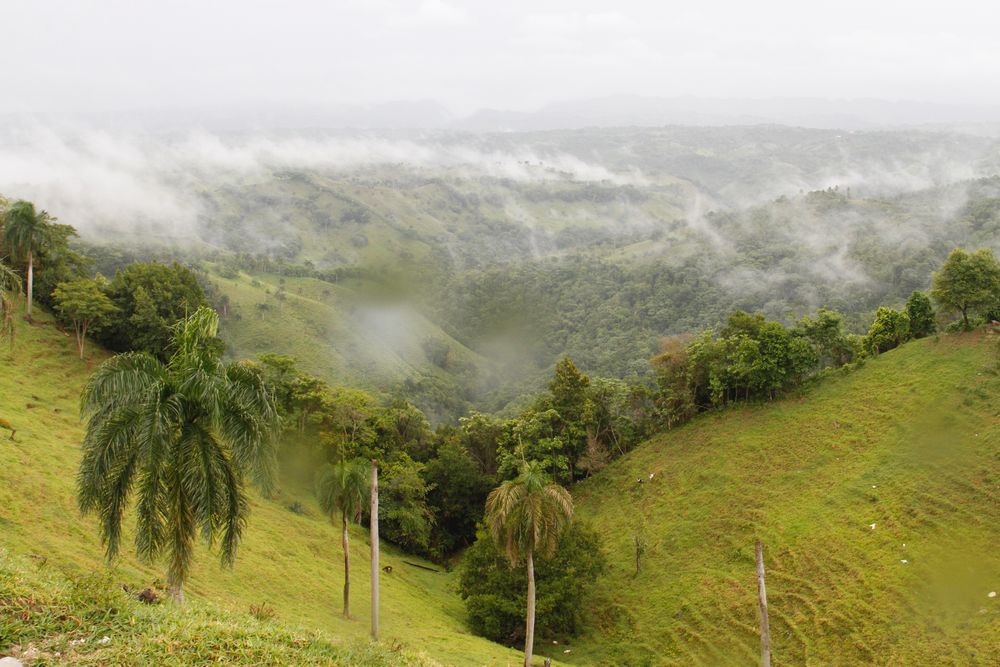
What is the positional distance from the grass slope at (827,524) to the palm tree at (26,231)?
144 feet

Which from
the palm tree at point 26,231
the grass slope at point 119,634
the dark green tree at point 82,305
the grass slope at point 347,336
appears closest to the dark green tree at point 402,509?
the dark green tree at point 82,305

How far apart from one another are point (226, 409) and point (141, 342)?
37.0 metres

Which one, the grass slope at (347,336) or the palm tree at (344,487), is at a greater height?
the palm tree at (344,487)

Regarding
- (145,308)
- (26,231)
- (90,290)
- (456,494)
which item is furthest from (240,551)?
(26,231)

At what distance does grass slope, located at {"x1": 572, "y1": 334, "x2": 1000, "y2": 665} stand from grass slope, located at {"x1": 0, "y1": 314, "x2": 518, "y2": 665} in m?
10.1

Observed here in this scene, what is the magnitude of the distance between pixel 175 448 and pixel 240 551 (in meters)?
15.7

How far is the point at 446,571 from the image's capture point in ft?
146

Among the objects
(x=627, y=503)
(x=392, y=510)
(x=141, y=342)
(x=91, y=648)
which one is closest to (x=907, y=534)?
(x=627, y=503)

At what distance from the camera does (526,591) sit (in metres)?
32.8

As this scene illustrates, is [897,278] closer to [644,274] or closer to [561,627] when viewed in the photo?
[644,274]

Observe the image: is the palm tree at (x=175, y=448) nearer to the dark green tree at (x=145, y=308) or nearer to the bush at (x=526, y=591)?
the bush at (x=526, y=591)

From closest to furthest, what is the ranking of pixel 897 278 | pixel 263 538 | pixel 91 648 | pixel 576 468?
pixel 91 648, pixel 263 538, pixel 576 468, pixel 897 278

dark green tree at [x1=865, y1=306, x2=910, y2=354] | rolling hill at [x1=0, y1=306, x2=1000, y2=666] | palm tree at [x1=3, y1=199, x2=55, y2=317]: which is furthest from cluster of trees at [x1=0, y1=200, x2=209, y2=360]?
dark green tree at [x1=865, y1=306, x2=910, y2=354]

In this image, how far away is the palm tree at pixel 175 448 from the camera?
44.0 feet
